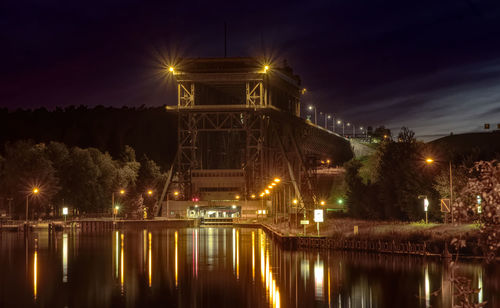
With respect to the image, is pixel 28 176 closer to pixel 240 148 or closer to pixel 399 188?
pixel 240 148

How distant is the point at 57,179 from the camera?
401 ft

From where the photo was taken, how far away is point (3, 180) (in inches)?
4710

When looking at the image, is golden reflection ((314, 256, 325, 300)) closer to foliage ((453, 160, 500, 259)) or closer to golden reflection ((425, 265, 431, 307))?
golden reflection ((425, 265, 431, 307))

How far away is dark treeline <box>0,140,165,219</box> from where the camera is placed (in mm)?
118250

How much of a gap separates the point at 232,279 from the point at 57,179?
85.0m

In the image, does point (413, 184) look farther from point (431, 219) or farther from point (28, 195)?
point (28, 195)

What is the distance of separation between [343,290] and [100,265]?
76.9 feet

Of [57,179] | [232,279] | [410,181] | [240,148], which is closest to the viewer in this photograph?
[232,279]

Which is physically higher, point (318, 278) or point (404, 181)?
point (404, 181)

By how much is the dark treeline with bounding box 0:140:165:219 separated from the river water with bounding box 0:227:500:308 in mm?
54078

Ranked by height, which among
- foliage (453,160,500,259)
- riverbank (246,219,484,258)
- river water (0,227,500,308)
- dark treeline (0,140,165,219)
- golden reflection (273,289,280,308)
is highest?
dark treeline (0,140,165,219)

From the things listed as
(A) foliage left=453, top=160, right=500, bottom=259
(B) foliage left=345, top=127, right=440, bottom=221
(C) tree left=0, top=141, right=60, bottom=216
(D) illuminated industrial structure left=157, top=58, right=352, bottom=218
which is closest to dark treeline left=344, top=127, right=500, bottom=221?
(B) foliage left=345, top=127, right=440, bottom=221

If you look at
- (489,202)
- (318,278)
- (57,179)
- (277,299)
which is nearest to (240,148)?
(57,179)

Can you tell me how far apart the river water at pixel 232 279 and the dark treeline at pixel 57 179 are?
177 ft
